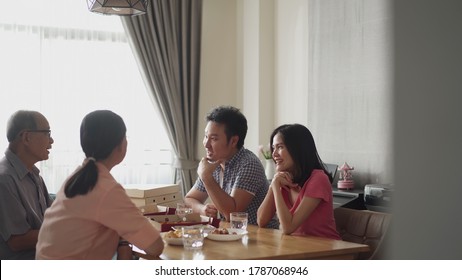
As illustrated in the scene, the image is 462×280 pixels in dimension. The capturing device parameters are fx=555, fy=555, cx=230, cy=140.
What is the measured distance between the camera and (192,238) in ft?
6.94

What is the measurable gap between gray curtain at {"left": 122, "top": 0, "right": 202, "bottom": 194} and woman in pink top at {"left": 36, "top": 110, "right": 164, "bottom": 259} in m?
3.27

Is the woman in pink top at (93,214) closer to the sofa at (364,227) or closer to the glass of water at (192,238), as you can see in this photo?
the glass of water at (192,238)

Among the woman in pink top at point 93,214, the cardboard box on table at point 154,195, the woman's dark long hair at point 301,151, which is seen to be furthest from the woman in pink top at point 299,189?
the cardboard box on table at point 154,195

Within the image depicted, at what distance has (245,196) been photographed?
9.40ft

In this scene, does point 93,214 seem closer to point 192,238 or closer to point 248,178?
point 192,238

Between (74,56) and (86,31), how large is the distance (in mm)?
252

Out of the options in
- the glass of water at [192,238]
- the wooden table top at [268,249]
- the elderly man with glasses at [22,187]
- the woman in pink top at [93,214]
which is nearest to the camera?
the woman in pink top at [93,214]

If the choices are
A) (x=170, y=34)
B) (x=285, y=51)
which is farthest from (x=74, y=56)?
(x=285, y=51)

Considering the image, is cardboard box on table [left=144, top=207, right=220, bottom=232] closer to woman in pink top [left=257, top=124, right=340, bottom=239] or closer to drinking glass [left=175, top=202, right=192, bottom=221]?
drinking glass [left=175, top=202, right=192, bottom=221]

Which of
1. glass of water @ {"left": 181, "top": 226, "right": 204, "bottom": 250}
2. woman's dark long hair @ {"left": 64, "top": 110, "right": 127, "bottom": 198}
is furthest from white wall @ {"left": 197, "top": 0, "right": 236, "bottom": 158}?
woman's dark long hair @ {"left": 64, "top": 110, "right": 127, "bottom": 198}

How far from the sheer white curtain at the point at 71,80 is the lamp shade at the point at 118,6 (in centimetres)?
188

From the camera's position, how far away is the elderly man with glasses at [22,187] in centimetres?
238

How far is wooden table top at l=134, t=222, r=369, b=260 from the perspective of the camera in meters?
1.99
